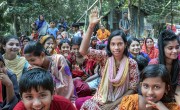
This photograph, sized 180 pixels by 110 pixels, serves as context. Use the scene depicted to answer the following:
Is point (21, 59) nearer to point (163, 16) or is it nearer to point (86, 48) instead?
point (86, 48)

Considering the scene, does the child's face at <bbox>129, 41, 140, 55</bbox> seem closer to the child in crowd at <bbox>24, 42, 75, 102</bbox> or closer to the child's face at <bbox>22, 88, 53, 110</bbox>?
the child in crowd at <bbox>24, 42, 75, 102</bbox>

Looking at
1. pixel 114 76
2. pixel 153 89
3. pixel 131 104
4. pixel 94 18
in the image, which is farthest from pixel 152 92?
pixel 94 18

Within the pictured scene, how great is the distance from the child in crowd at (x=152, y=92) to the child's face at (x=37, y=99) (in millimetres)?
722

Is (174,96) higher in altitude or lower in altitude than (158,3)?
lower

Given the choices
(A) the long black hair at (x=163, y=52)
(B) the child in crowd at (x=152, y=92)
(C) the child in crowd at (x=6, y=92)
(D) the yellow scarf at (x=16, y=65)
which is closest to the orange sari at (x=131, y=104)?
(B) the child in crowd at (x=152, y=92)

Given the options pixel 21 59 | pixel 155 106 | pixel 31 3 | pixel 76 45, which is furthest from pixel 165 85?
pixel 31 3

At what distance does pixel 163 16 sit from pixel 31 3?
10.7 m

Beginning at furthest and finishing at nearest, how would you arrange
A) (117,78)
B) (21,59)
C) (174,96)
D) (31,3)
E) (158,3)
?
(158,3) → (31,3) → (21,59) → (117,78) → (174,96)

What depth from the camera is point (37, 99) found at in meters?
1.95

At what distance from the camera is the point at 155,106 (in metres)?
2.23

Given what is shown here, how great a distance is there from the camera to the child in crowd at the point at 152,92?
2234 mm

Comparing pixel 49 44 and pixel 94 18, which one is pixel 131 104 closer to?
pixel 94 18

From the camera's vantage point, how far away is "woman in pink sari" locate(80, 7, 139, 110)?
3029 mm

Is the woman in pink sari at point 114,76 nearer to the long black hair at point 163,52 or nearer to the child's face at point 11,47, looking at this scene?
the long black hair at point 163,52
